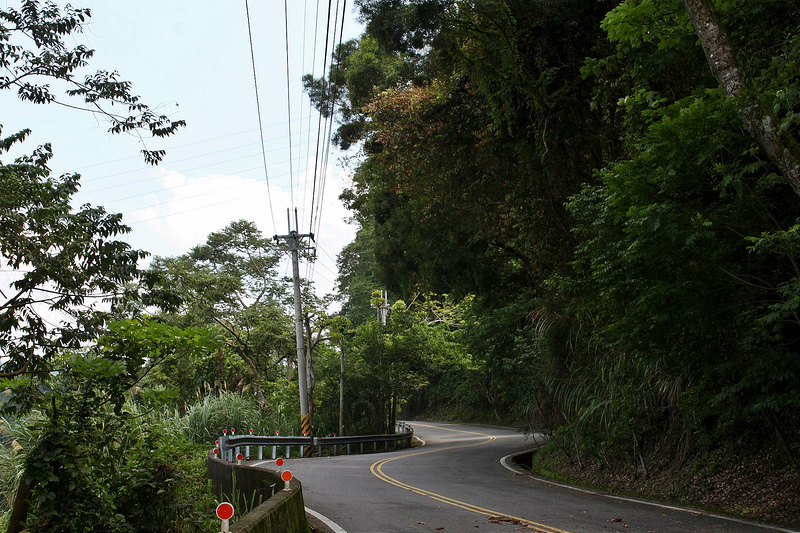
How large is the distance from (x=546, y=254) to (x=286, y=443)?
1187 centimetres

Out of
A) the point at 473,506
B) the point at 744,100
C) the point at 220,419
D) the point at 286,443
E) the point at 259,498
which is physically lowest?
the point at 473,506

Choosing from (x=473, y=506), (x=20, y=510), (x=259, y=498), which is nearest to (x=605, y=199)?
(x=473, y=506)

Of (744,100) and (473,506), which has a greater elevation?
(744,100)

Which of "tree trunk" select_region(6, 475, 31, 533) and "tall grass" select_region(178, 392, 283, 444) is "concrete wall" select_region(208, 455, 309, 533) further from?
"tall grass" select_region(178, 392, 283, 444)

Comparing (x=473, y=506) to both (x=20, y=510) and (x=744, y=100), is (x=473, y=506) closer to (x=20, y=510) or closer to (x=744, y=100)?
(x=20, y=510)

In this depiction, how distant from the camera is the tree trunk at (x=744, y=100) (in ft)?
22.1

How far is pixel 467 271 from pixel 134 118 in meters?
11.7

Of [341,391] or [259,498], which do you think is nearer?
[259,498]

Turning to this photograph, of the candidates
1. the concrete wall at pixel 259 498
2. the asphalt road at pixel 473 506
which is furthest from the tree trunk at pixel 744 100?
the concrete wall at pixel 259 498

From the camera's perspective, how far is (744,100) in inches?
269

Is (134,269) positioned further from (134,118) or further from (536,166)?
(536,166)

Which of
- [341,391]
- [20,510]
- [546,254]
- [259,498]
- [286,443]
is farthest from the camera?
[341,391]

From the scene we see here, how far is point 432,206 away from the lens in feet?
56.0

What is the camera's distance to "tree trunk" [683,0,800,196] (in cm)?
672
